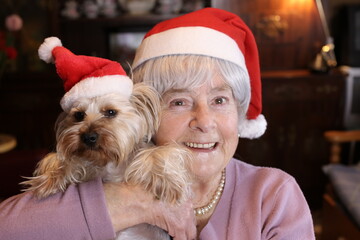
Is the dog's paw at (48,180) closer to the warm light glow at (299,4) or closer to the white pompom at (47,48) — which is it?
the white pompom at (47,48)

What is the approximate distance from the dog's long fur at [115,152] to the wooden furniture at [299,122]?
72.2 inches

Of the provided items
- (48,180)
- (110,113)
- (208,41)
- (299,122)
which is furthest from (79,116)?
(299,122)

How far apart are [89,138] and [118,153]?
0.09 m

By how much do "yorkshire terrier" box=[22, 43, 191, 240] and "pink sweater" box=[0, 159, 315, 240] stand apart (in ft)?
0.22

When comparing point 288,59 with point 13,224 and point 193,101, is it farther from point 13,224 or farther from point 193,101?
point 13,224

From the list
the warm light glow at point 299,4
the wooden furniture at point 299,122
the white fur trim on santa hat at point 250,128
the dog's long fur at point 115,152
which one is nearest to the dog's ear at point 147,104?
the dog's long fur at point 115,152

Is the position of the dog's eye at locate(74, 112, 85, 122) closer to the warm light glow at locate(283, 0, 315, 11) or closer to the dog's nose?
the dog's nose

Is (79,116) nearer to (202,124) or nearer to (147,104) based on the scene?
(147,104)

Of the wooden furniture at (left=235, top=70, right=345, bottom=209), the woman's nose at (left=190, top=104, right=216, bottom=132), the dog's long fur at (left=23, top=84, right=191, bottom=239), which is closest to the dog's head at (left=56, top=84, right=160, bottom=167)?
the dog's long fur at (left=23, top=84, right=191, bottom=239)

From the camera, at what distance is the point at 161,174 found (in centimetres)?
93

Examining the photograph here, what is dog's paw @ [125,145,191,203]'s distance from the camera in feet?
3.03

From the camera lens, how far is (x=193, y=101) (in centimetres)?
105

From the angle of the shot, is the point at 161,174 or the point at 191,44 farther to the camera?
the point at 191,44

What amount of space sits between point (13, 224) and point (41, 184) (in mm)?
121
